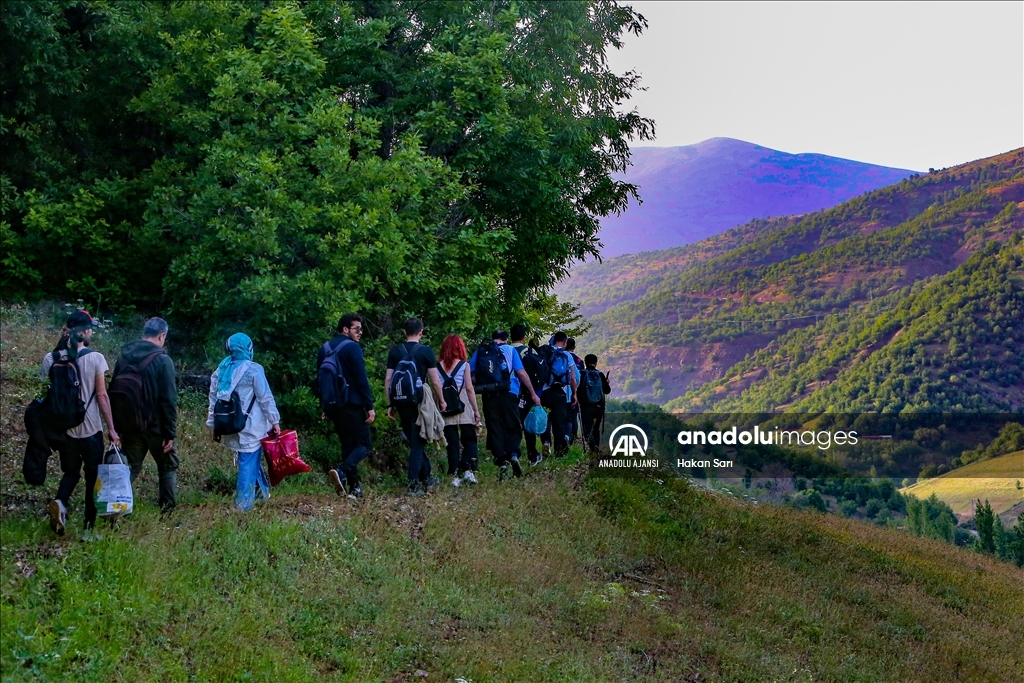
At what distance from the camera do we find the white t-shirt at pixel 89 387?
357 inches

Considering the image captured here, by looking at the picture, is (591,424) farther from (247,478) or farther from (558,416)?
(247,478)

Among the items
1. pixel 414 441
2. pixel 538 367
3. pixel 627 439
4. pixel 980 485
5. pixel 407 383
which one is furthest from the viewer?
pixel 980 485

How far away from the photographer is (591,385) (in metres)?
18.3

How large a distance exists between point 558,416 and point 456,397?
170 inches

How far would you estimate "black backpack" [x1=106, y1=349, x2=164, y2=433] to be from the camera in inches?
372

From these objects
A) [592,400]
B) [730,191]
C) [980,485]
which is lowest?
[980,485]

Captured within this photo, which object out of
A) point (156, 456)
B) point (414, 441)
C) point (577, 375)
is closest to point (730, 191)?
point (577, 375)

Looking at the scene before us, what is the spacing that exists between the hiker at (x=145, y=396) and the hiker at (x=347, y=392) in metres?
2.23

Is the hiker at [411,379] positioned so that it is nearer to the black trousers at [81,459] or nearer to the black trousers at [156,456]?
the black trousers at [156,456]

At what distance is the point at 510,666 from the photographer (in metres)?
9.01

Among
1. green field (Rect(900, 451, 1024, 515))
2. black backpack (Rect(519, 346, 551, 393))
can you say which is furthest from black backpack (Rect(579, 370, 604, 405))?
green field (Rect(900, 451, 1024, 515))

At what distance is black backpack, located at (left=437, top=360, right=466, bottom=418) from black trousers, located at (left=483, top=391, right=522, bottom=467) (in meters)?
0.96

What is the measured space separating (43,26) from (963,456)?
101244 millimetres

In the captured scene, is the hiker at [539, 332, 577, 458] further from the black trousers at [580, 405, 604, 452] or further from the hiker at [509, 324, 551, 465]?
the black trousers at [580, 405, 604, 452]
